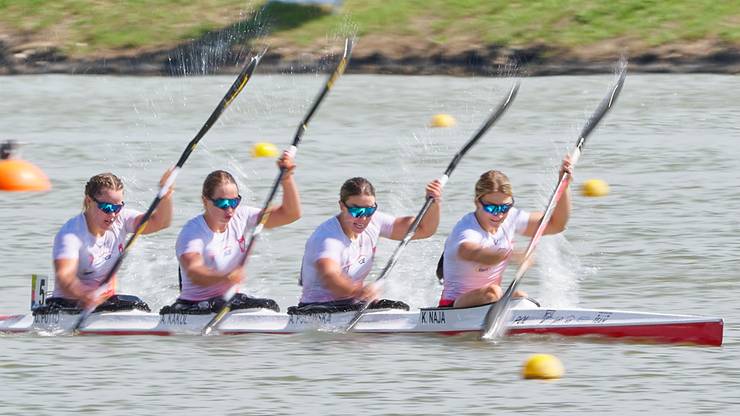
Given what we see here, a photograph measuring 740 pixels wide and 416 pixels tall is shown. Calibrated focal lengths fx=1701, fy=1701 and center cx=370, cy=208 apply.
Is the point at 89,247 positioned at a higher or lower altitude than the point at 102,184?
lower

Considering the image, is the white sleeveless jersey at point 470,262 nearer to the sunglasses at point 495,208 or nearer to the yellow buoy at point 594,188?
the sunglasses at point 495,208

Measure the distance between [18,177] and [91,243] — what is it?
537cm

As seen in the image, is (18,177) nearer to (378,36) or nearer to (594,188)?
(594,188)

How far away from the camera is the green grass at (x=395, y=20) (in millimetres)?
28438

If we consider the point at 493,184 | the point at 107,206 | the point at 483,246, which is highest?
the point at 493,184

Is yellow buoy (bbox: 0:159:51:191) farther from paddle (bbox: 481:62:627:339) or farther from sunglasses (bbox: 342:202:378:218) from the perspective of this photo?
paddle (bbox: 481:62:627:339)

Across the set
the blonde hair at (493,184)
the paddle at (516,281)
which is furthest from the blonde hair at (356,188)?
the paddle at (516,281)

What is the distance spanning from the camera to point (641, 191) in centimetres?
1812

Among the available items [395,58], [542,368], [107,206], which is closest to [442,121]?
[395,58]

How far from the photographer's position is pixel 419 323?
1133 cm

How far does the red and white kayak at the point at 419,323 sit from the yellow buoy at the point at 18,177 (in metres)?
4.60

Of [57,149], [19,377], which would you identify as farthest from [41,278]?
[57,149]

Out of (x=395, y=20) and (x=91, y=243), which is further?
(x=395, y=20)

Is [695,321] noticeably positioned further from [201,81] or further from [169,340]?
[201,81]
